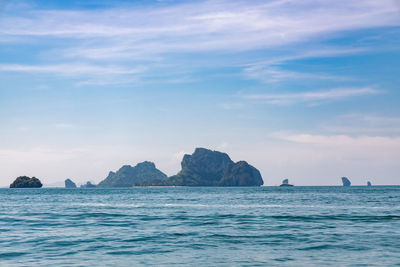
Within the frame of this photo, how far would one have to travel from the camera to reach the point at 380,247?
101 ft

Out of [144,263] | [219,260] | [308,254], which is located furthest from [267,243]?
[144,263]

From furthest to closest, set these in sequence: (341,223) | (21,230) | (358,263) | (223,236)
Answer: (341,223), (21,230), (223,236), (358,263)

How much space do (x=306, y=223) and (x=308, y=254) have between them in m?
20.5

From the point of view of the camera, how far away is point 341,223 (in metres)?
47.7

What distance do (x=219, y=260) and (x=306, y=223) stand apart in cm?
2418

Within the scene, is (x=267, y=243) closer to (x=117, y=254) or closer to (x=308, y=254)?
(x=308, y=254)

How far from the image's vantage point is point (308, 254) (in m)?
28.0

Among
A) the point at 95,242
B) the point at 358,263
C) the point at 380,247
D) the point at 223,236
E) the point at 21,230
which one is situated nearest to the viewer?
the point at 358,263

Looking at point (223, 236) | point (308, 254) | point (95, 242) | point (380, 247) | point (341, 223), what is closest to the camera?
point (308, 254)

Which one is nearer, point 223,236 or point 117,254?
point 117,254

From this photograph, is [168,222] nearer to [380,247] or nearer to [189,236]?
[189,236]

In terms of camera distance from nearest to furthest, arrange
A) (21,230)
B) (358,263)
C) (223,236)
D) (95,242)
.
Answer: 1. (358,263)
2. (95,242)
3. (223,236)
4. (21,230)

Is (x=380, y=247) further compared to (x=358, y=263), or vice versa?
(x=380, y=247)

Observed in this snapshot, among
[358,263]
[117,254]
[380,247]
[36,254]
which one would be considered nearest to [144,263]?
[117,254]
